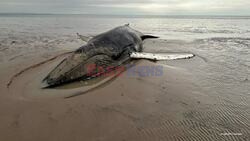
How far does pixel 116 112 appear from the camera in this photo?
9.46 feet

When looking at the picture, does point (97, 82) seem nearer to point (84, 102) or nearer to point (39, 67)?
point (84, 102)

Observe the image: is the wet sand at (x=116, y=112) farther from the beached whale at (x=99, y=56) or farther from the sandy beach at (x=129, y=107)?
the beached whale at (x=99, y=56)

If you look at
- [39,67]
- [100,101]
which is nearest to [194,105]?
[100,101]

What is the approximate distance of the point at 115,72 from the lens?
474cm

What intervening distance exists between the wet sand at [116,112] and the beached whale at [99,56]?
408 mm

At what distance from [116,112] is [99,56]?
7.48ft

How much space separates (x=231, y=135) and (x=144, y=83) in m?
2.10

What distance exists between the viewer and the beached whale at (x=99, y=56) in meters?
3.94

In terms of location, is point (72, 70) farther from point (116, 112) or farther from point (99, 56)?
point (116, 112)

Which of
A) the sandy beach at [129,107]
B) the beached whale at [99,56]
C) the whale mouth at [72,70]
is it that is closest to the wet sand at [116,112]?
the sandy beach at [129,107]

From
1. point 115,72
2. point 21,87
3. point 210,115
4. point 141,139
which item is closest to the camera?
point 141,139

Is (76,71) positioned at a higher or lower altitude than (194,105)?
higher

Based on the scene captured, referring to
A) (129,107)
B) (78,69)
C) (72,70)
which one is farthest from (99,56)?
(129,107)

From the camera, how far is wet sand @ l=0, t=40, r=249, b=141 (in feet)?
7.85
